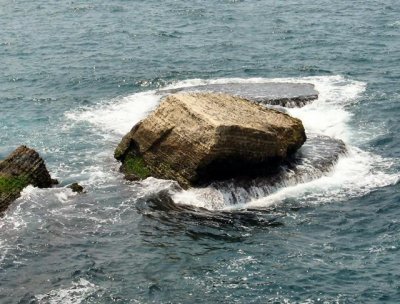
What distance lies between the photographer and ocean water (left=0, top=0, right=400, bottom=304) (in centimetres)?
3102

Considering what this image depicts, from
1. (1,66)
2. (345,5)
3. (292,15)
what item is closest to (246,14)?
(292,15)

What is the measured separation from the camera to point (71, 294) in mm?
29922

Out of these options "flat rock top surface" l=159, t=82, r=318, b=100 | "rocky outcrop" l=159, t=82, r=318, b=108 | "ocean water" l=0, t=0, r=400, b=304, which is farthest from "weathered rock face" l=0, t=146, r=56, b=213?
"flat rock top surface" l=159, t=82, r=318, b=100

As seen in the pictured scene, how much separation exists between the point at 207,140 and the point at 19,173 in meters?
10.4

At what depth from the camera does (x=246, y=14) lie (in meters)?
77.6

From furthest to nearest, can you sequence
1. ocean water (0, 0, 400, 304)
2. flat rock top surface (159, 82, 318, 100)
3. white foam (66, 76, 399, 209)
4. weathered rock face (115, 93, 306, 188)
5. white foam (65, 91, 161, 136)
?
flat rock top surface (159, 82, 318, 100) → white foam (65, 91, 161, 136) → white foam (66, 76, 399, 209) → weathered rock face (115, 93, 306, 188) → ocean water (0, 0, 400, 304)

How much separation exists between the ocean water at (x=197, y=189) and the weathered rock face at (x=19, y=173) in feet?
2.08

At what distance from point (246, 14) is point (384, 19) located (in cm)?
1472

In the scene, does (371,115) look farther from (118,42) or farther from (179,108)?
(118,42)

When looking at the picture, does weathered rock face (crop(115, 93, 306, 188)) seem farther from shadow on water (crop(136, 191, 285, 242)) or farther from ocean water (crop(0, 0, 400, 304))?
shadow on water (crop(136, 191, 285, 242))

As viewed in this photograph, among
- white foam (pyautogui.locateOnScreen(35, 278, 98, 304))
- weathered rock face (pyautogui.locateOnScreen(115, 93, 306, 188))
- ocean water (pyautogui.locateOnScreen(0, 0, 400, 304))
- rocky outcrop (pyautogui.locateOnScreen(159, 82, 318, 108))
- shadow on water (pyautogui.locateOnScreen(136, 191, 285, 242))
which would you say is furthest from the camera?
rocky outcrop (pyautogui.locateOnScreen(159, 82, 318, 108))

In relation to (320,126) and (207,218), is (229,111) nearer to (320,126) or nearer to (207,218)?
(207,218)

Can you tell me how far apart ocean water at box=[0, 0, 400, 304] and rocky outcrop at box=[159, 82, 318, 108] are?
1085 mm

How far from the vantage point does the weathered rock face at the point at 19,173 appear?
37.8m
